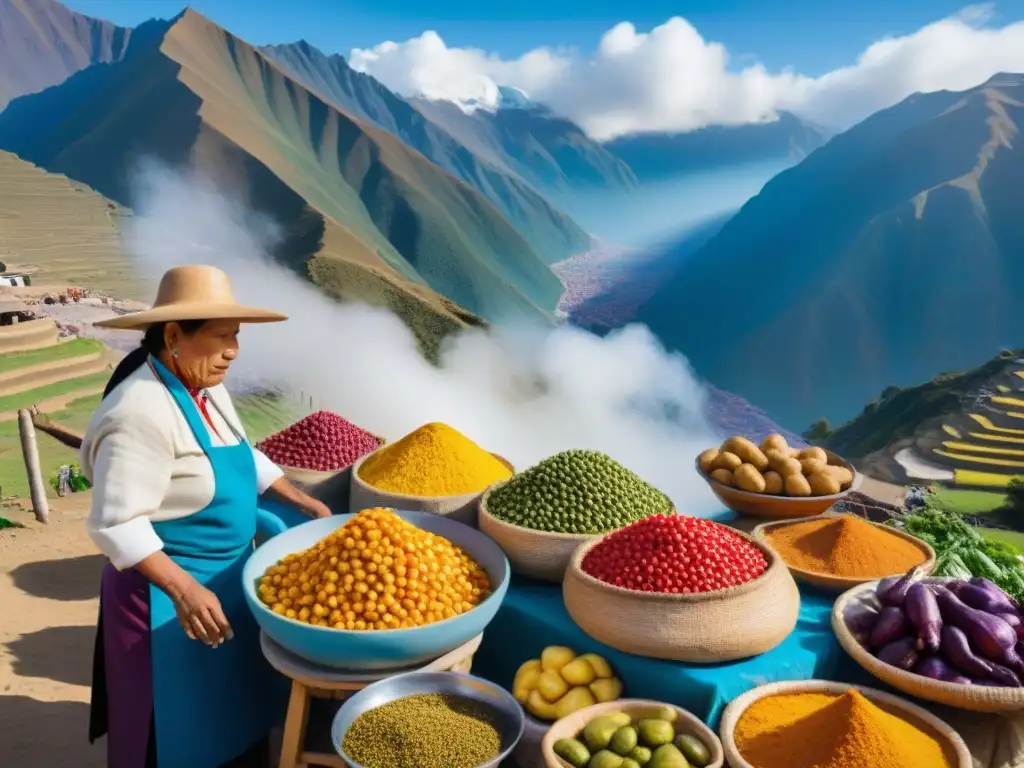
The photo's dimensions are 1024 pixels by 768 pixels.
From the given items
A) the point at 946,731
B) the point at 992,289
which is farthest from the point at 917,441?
the point at 992,289

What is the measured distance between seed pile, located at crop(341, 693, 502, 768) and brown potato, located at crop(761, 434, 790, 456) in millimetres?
1881

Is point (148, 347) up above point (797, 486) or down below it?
above

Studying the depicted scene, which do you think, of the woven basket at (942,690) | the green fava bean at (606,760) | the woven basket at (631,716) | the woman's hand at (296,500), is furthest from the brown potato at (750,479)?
the woman's hand at (296,500)

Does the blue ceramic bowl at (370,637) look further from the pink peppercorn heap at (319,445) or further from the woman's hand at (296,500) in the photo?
the pink peppercorn heap at (319,445)

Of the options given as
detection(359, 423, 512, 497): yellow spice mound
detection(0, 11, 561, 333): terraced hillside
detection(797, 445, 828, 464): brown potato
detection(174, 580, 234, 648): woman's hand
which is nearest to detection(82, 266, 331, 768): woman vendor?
detection(174, 580, 234, 648): woman's hand

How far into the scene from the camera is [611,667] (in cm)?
214

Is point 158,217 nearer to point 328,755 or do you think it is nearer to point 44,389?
point 44,389

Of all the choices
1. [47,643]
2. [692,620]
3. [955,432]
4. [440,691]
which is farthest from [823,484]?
[955,432]

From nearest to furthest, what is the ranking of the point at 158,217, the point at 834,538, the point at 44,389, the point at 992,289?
the point at 834,538, the point at 44,389, the point at 158,217, the point at 992,289

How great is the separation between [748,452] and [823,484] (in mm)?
327

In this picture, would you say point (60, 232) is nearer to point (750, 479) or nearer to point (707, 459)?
point (707, 459)

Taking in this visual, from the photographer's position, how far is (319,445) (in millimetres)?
3264

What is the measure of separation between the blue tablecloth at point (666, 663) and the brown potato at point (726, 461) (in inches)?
29.6

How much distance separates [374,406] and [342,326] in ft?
19.1
